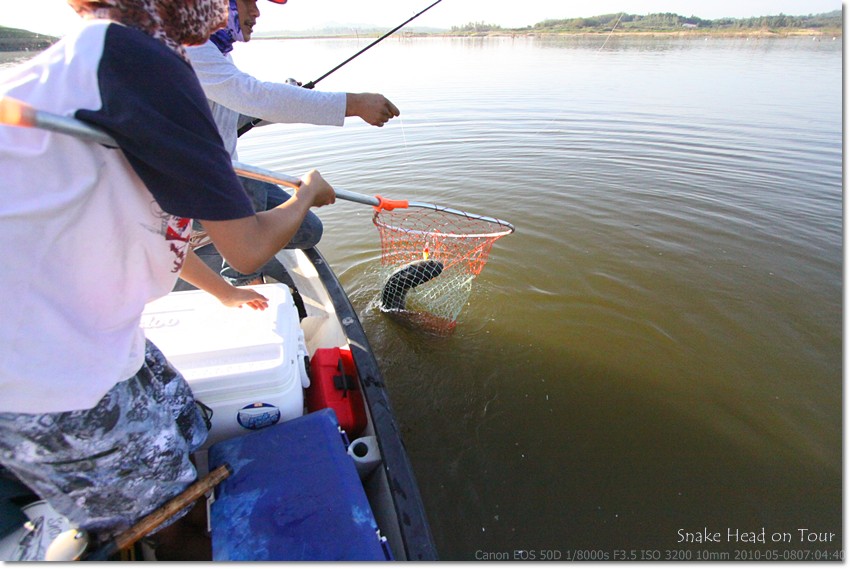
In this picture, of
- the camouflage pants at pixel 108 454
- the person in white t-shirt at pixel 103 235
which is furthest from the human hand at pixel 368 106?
the camouflage pants at pixel 108 454

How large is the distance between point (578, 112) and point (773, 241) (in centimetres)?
794

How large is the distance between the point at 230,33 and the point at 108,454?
2.42m

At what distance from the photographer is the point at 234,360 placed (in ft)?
6.95

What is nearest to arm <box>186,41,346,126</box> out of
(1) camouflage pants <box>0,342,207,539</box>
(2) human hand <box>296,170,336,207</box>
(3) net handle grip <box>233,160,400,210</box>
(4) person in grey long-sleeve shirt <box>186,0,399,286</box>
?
(4) person in grey long-sleeve shirt <box>186,0,399,286</box>

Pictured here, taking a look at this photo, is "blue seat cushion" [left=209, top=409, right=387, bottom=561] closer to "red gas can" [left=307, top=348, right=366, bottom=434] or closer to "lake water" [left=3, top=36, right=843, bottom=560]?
"red gas can" [left=307, top=348, right=366, bottom=434]

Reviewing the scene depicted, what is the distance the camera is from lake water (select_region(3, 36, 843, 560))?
2756mm

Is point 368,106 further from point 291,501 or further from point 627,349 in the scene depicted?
point 627,349

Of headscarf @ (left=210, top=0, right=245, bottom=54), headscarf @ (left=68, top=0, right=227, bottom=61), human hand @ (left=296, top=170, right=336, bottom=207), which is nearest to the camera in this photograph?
headscarf @ (left=68, top=0, right=227, bottom=61)

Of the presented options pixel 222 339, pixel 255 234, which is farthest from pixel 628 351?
pixel 255 234

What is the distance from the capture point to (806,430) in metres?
3.15

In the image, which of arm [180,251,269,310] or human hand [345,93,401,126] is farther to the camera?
human hand [345,93,401,126]

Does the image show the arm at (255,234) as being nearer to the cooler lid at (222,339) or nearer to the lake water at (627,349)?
the cooler lid at (222,339)

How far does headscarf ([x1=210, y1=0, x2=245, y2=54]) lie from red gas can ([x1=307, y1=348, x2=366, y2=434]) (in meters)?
1.97

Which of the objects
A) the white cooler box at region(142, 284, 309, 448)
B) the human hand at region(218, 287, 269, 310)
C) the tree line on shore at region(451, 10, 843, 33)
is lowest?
the white cooler box at region(142, 284, 309, 448)
